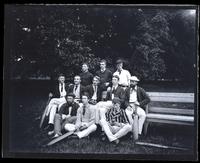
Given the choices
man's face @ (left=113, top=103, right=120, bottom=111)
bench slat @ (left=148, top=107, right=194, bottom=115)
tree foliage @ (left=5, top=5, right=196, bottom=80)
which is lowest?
bench slat @ (left=148, top=107, right=194, bottom=115)

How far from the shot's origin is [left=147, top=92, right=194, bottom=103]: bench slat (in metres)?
7.10

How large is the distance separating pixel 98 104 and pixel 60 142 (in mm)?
920

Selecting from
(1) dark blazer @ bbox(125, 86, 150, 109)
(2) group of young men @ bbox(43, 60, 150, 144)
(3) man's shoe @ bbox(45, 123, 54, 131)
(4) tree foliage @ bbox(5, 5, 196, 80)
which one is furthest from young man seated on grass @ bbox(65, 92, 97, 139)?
(1) dark blazer @ bbox(125, 86, 150, 109)

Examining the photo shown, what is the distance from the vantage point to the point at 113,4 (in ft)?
23.4

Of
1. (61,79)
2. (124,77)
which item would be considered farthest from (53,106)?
(124,77)

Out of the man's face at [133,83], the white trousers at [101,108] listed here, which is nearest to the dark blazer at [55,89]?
the white trousers at [101,108]

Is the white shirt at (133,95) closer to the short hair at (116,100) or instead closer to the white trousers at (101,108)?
the short hair at (116,100)

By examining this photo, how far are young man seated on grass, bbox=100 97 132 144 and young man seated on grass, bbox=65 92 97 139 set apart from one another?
0.22 metres

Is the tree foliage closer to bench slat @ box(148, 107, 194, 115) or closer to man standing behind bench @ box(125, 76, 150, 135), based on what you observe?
man standing behind bench @ box(125, 76, 150, 135)

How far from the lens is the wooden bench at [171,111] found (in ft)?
23.3

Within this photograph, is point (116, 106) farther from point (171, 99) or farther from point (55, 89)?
point (55, 89)

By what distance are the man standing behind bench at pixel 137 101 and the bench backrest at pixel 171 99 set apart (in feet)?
0.33

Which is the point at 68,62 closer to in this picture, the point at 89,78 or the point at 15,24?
the point at 89,78

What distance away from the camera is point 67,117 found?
7.17 m
